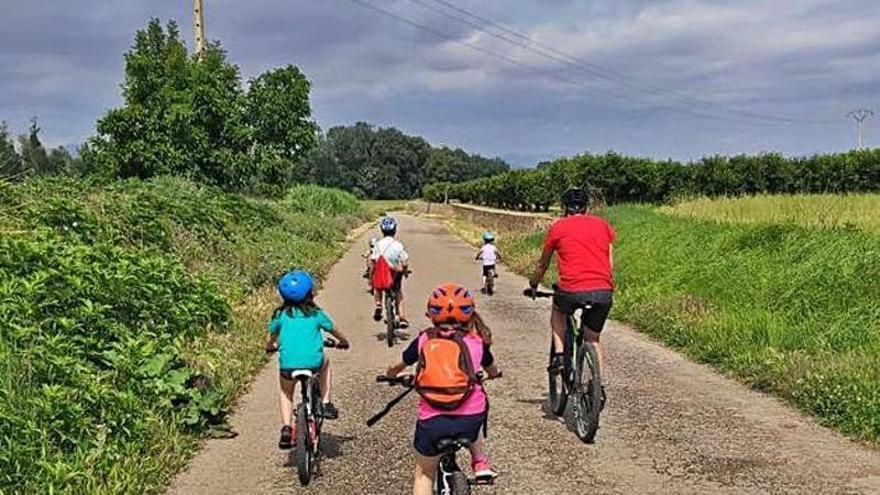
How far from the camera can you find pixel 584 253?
6992 millimetres

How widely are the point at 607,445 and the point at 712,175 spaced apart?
3218cm

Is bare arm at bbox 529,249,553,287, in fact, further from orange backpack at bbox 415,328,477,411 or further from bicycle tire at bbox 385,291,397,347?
bicycle tire at bbox 385,291,397,347

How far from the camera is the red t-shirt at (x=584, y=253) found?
22.9 ft

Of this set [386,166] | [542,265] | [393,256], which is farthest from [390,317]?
[386,166]

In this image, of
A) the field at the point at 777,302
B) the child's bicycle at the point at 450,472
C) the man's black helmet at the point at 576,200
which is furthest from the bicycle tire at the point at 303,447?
the field at the point at 777,302

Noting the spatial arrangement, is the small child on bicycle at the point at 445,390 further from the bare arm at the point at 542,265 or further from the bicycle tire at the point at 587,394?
the bare arm at the point at 542,265

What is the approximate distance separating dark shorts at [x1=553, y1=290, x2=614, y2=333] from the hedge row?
27481 mm

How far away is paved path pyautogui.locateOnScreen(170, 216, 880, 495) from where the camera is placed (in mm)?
5914

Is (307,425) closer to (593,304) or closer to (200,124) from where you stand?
(593,304)

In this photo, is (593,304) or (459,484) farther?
(593,304)

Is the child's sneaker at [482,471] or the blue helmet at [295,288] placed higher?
the blue helmet at [295,288]

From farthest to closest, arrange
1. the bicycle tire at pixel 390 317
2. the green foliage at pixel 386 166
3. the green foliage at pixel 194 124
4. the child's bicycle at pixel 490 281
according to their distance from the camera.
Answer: the green foliage at pixel 386 166 < the green foliage at pixel 194 124 < the child's bicycle at pixel 490 281 < the bicycle tire at pixel 390 317

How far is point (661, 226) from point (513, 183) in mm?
32904

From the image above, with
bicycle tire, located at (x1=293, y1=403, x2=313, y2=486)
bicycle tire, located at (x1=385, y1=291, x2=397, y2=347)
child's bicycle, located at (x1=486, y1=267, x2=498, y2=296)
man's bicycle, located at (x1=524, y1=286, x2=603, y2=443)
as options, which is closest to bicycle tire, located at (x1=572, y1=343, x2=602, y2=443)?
man's bicycle, located at (x1=524, y1=286, x2=603, y2=443)
